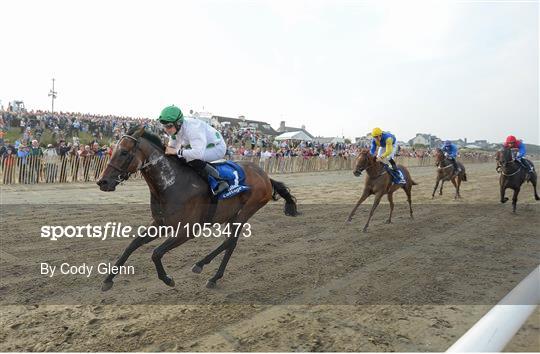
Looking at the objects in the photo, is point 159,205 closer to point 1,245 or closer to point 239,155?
point 1,245

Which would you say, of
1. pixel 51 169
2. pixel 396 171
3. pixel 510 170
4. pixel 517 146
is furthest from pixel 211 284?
pixel 51 169

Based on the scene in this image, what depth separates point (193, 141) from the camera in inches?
191

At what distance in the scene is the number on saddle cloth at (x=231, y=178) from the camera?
17.3ft

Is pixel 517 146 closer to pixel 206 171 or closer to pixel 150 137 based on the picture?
pixel 206 171

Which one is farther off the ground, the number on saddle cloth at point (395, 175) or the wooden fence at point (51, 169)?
the number on saddle cloth at point (395, 175)

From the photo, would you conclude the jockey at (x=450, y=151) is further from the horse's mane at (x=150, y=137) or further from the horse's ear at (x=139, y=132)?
the horse's ear at (x=139, y=132)

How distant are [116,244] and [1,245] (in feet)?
5.69

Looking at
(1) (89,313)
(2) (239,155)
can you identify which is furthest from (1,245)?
(2) (239,155)

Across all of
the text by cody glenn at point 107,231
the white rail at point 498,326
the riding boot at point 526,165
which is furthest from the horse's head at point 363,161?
the white rail at point 498,326

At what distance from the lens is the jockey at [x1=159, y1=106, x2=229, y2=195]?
468cm

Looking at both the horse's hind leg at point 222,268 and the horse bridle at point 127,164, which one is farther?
the horse's hind leg at point 222,268

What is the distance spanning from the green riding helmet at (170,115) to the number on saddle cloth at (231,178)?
0.89 m

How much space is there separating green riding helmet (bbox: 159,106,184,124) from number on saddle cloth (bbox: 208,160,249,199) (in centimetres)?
89

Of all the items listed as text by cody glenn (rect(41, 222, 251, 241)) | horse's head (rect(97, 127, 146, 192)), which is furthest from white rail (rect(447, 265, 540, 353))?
text by cody glenn (rect(41, 222, 251, 241))
